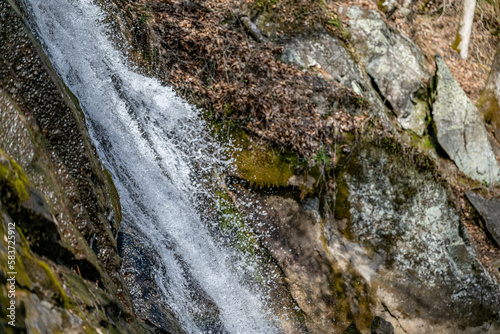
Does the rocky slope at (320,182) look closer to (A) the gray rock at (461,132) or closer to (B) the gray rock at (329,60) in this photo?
(B) the gray rock at (329,60)

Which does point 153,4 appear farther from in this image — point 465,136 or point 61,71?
point 465,136

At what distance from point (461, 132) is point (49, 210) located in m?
8.92

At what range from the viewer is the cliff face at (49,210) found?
2.07 m

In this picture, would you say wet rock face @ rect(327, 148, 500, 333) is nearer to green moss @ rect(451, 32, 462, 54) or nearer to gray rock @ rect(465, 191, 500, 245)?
gray rock @ rect(465, 191, 500, 245)

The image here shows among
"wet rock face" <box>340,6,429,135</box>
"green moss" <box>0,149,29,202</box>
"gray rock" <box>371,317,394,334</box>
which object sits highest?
"green moss" <box>0,149,29,202</box>

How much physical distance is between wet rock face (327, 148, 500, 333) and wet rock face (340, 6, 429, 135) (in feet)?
6.86

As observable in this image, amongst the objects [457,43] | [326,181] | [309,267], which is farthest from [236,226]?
[457,43]

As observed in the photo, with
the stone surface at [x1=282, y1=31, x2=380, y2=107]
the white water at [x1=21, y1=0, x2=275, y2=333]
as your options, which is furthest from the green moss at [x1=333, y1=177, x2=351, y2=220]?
the stone surface at [x1=282, y1=31, x2=380, y2=107]

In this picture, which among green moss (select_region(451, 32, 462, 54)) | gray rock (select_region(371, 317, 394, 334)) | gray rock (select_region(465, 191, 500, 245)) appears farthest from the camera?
green moss (select_region(451, 32, 462, 54))

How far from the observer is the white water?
5.25 metres

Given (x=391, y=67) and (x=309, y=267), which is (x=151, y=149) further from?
(x=391, y=67)

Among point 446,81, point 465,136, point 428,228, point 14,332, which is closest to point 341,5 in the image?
point 446,81

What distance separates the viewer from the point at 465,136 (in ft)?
29.0

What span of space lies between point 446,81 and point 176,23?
6430mm
